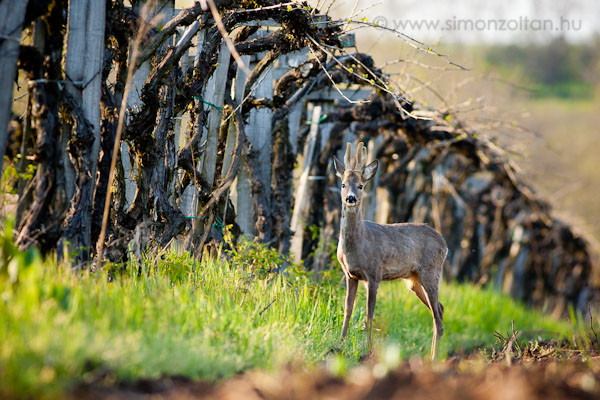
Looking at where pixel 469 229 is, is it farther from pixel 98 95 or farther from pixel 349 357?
pixel 98 95

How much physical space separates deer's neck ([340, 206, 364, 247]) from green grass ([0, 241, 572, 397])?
2.14 ft

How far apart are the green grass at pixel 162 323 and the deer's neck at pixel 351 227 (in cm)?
65

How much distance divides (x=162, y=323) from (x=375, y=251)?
10.4 ft

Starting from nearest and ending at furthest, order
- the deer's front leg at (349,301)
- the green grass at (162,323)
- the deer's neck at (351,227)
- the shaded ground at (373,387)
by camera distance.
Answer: the shaded ground at (373,387)
the green grass at (162,323)
the deer's front leg at (349,301)
the deer's neck at (351,227)

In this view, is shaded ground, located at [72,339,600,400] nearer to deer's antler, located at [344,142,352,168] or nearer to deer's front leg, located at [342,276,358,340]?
deer's front leg, located at [342,276,358,340]

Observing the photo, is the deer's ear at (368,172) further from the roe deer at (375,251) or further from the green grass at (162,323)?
the green grass at (162,323)

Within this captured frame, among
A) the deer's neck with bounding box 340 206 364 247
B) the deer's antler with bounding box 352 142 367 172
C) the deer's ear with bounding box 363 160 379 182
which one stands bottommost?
the deer's neck with bounding box 340 206 364 247

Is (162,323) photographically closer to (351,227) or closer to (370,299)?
(351,227)

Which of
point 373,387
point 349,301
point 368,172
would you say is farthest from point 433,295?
point 373,387

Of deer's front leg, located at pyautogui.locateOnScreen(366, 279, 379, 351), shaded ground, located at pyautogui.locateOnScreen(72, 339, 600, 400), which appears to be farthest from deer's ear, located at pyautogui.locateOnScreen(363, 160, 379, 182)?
shaded ground, located at pyautogui.locateOnScreen(72, 339, 600, 400)

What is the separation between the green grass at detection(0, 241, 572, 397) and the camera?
12.0ft

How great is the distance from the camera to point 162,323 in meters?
4.56

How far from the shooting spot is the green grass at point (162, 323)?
3648 mm

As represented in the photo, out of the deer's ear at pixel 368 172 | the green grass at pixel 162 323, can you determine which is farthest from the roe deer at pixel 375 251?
the green grass at pixel 162 323
